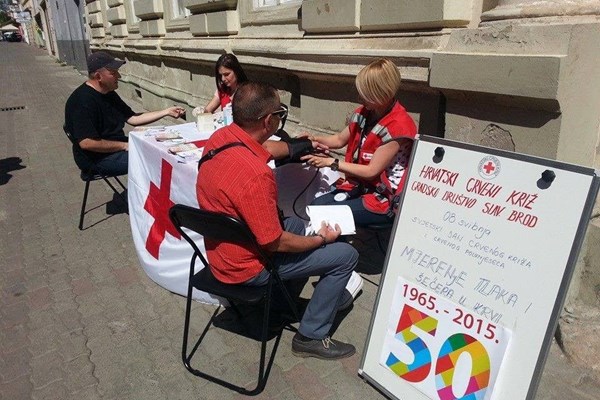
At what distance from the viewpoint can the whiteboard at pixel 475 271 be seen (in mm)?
1566

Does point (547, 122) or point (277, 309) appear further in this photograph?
point (277, 309)

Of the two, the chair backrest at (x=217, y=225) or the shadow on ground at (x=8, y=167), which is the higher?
the chair backrest at (x=217, y=225)

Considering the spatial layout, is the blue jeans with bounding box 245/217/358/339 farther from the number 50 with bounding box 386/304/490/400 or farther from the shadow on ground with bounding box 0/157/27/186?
the shadow on ground with bounding box 0/157/27/186

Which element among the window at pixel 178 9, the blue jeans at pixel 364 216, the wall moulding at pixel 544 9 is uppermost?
the window at pixel 178 9

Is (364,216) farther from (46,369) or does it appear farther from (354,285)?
(46,369)

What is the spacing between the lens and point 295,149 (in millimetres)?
2711

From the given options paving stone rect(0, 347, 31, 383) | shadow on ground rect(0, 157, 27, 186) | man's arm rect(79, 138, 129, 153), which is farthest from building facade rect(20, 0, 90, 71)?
paving stone rect(0, 347, 31, 383)

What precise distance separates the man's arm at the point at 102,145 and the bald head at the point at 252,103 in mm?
2315

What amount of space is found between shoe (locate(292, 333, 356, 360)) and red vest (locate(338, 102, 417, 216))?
82 centimetres

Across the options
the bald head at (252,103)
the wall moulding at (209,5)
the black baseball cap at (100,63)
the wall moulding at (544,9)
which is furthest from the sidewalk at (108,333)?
the wall moulding at (209,5)

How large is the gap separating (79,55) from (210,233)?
22.5 metres

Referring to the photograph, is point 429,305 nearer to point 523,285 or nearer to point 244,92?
point 523,285

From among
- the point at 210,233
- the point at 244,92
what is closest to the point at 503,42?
the point at 244,92

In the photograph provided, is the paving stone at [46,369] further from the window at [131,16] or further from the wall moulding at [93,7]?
the wall moulding at [93,7]
